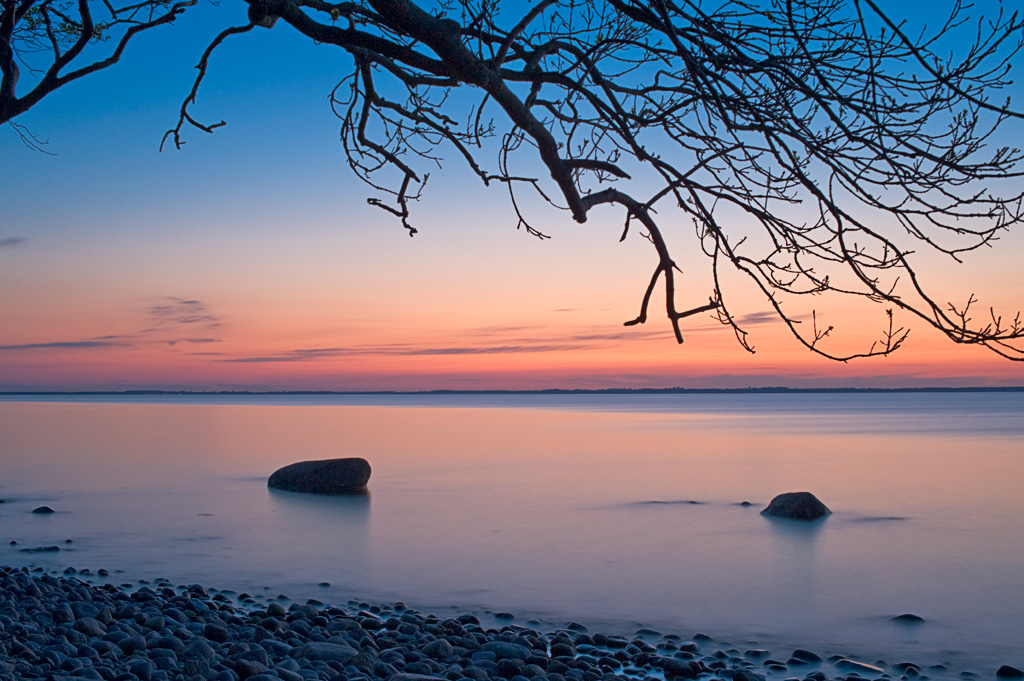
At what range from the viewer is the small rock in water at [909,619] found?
25.8 ft

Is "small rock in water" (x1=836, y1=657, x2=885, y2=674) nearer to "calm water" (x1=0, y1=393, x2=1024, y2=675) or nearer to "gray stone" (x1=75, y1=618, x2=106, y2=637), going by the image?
"calm water" (x1=0, y1=393, x2=1024, y2=675)

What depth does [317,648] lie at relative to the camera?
18.6 feet

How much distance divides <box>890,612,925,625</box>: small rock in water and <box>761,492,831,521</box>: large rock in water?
5312 millimetres

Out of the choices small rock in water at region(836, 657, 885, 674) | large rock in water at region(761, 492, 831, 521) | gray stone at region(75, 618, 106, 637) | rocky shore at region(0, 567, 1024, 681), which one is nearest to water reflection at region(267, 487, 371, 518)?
rocky shore at region(0, 567, 1024, 681)

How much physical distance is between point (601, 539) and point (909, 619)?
457cm

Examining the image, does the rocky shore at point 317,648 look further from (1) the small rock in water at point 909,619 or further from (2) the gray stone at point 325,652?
(1) the small rock in water at point 909,619

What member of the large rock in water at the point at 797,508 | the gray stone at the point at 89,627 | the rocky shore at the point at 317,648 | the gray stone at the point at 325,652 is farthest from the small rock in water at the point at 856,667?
the large rock in water at the point at 797,508

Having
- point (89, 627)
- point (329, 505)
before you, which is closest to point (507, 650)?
point (89, 627)

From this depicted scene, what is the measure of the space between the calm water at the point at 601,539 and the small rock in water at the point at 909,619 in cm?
13

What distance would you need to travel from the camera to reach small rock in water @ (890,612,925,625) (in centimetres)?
787

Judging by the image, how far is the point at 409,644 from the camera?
6.15 m

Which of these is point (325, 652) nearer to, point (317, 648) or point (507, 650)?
point (317, 648)

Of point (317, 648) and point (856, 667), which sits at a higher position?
point (317, 648)

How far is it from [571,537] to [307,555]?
3635 mm
